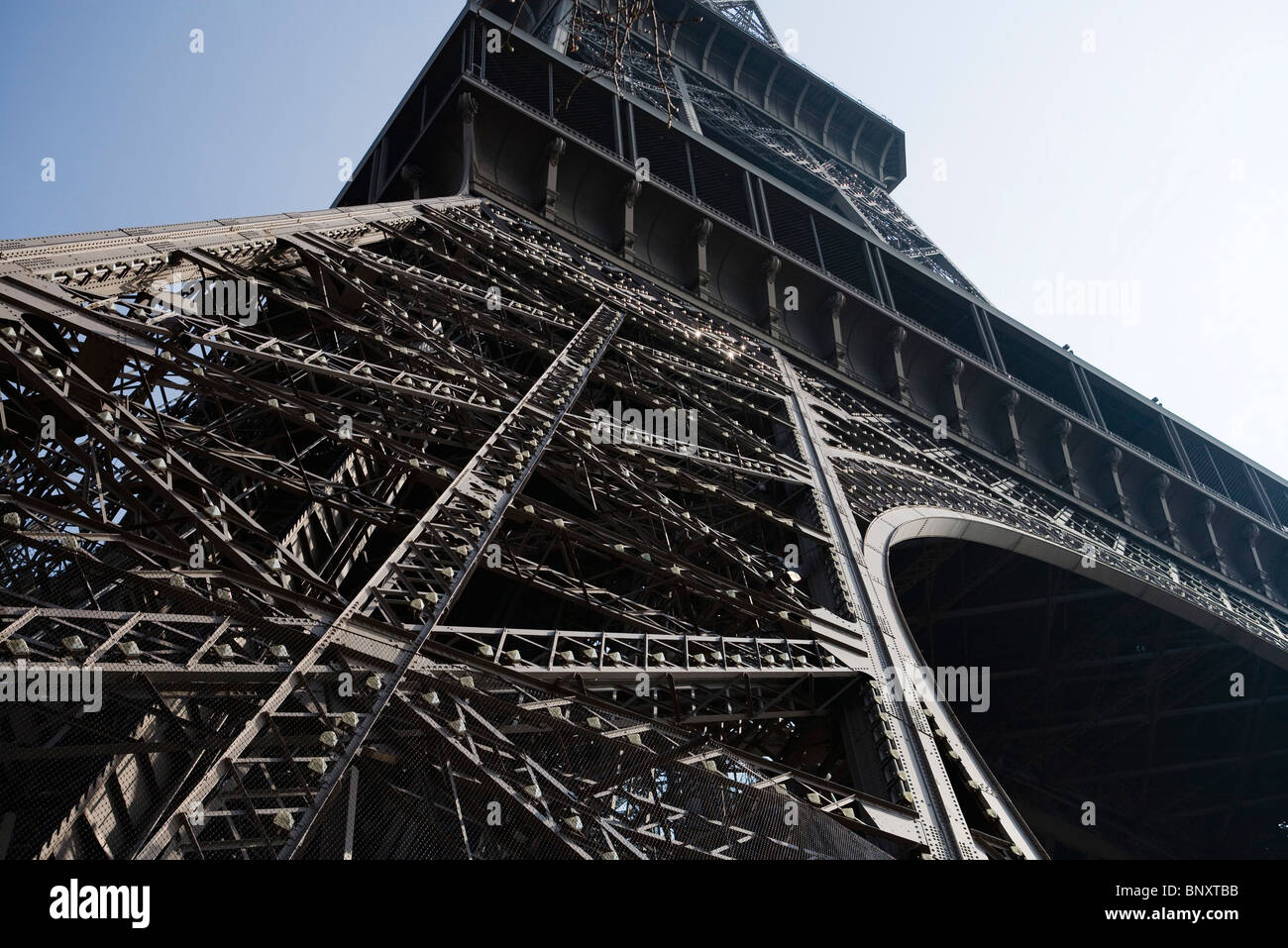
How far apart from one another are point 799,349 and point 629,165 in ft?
15.3

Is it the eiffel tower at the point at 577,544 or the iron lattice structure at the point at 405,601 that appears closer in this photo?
the iron lattice structure at the point at 405,601

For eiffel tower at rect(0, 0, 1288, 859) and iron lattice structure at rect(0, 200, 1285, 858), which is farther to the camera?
eiffel tower at rect(0, 0, 1288, 859)

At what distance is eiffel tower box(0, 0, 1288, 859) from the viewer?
5098 mm

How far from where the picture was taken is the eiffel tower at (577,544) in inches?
201

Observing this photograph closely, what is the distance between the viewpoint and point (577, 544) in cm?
855

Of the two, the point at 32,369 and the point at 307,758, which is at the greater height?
the point at 32,369

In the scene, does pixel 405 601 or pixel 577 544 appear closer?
pixel 405 601

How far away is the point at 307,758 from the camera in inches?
173

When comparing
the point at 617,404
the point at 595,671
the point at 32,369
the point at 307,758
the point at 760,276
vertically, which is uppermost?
the point at 760,276

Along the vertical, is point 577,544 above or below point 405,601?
above
